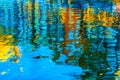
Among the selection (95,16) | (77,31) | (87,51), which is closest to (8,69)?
(87,51)

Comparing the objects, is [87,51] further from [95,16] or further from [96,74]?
[95,16]

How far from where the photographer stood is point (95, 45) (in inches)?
890

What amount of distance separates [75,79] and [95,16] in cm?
2074

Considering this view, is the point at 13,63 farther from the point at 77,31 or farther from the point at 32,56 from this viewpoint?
the point at 77,31

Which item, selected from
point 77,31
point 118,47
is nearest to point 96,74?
point 118,47

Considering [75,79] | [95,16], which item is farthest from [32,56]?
[95,16]

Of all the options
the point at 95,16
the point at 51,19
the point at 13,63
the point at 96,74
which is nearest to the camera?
the point at 96,74

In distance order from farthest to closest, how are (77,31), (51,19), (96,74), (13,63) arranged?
(51,19)
(77,31)
(13,63)
(96,74)

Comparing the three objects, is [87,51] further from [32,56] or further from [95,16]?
[95,16]

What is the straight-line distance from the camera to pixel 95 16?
36281 millimetres

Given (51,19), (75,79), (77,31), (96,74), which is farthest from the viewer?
(51,19)

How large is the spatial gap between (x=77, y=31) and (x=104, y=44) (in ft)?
15.0

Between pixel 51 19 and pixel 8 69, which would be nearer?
pixel 8 69

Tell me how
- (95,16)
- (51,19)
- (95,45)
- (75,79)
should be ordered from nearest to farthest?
(75,79) → (95,45) → (51,19) → (95,16)
